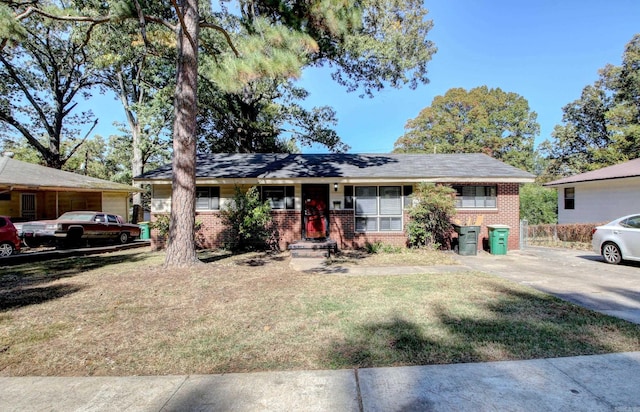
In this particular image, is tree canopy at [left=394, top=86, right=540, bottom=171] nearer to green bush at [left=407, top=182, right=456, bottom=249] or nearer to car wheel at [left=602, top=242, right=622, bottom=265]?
green bush at [left=407, top=182, right=456, bottom=249]

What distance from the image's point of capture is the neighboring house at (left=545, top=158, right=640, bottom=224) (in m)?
14.9

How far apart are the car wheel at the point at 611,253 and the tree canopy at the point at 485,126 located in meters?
25.9

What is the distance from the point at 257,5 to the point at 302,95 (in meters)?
11.8

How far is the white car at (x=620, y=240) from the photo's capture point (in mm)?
8852

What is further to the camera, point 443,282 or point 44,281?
point 44,281

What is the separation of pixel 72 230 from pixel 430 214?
43.5ft

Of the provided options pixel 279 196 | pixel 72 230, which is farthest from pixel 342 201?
pixel 72 230

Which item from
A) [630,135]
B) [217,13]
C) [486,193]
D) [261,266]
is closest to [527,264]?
Answer: [486,193]

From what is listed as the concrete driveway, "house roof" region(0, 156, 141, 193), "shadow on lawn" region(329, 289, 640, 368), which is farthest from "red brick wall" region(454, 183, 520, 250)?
"house roof" region(0, 156, 141, 193)

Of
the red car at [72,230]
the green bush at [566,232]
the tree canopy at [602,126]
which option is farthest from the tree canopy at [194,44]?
the tree canopy at [602,126]

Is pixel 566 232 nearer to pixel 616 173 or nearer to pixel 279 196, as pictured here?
pixel 616 173

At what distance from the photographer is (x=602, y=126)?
2748 cm

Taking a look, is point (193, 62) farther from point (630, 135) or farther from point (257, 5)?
point (630, 135)

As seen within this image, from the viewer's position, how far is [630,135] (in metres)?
22.1
